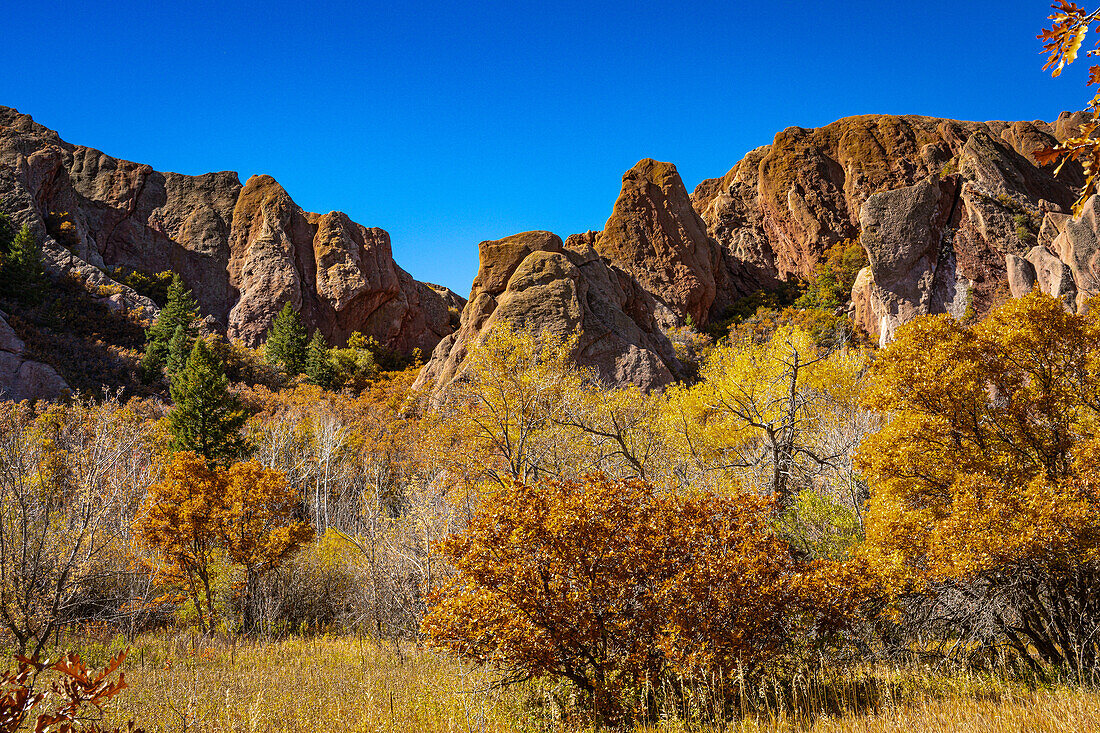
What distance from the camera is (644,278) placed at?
50.6 m

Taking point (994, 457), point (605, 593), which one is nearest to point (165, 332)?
point (605, 593)

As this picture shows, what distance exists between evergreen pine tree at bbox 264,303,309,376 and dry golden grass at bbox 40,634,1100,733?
123 feet

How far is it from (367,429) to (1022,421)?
30.3 metres

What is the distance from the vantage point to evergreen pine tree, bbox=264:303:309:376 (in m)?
45.3

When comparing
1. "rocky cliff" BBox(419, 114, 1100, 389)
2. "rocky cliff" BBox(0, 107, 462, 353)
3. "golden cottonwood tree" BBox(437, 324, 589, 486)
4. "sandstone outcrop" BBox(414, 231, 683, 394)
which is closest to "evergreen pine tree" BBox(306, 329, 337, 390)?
"sandstone outcrop" BBox(414, 231, 683, 394)

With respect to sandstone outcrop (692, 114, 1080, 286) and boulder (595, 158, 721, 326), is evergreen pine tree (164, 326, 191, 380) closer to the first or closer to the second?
boulder (595, 158, 721, 326)

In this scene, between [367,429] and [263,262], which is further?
[263,262]

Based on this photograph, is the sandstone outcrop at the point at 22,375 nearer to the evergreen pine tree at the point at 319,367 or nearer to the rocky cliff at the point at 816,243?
the evergreen pine tree at the point at 319,367

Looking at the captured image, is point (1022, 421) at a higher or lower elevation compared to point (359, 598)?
higher

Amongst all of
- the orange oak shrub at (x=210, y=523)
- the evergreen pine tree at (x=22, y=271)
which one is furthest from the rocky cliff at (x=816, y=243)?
the evergreen pine tree at (x=22, y=271)

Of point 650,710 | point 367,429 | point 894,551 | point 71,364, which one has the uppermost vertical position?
point 71,364

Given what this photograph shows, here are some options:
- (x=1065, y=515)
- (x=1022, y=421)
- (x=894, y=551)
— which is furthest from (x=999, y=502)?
(x=1022, y=421)

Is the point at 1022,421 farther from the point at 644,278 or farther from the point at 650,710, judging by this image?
the point at 644,278

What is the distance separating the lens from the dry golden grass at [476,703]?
6.05 meters
